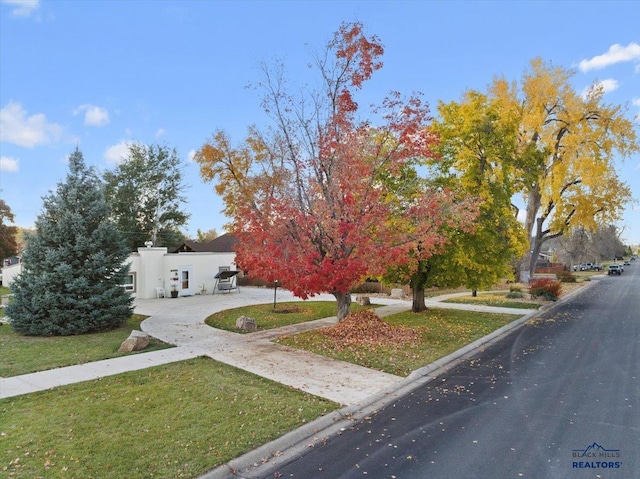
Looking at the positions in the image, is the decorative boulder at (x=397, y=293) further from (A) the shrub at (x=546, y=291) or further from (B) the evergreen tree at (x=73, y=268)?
(B) the evergreen tree at (x=73, y=268)

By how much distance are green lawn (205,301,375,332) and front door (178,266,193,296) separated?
6759 mm

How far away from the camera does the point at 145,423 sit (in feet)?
17.1

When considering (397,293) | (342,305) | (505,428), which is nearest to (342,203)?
(342,305)

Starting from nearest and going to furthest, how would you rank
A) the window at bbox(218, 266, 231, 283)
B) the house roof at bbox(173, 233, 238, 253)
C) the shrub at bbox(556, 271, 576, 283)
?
the window at bbox(218, 266, 231, 283), the house roof at bbox(173, 233, 238, 253), the shrub at bbox(556, 271, 576, 283)

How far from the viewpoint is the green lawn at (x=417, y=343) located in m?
8.59

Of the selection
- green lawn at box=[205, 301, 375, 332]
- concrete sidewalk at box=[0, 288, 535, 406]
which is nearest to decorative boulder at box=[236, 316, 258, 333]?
green lawn at box=[205, 301, 375, 332]

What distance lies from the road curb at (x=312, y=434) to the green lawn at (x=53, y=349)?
5846 millimetres

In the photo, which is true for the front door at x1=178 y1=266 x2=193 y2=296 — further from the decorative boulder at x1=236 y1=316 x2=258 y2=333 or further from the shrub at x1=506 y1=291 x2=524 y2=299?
the shrub at x1=506 y1=291 x2=524 y2=299

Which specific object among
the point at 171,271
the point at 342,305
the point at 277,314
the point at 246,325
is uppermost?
the point at 171,271

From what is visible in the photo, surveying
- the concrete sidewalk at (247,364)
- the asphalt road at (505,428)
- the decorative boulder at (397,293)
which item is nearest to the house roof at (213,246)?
the decorative boulder at (397,293)

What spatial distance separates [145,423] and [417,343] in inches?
281

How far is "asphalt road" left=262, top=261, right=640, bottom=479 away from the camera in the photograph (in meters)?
4.27

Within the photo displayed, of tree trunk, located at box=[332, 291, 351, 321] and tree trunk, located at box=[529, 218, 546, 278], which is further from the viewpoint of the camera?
tree trunk, located at box=[529, 218, 546, 278]

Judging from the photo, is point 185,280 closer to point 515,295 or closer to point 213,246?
point 213,246
